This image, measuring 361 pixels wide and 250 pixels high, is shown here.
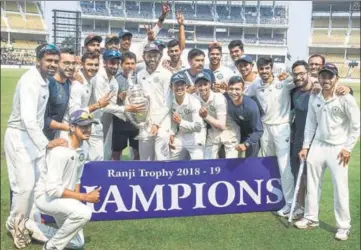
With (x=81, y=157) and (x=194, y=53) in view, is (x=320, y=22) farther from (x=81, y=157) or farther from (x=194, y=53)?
(x=81, y=157)

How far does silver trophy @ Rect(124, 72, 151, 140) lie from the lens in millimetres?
3832

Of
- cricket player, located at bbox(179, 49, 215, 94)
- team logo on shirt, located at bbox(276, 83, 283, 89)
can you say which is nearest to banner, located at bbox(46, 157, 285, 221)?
team logo on shirt, located at bbox(276, 83, 283, 89)

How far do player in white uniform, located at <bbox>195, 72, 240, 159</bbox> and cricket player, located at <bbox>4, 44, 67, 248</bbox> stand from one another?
1265 millimetres

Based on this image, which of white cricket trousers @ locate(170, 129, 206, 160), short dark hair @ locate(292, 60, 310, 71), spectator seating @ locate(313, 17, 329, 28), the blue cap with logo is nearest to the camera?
the blue cap with logo

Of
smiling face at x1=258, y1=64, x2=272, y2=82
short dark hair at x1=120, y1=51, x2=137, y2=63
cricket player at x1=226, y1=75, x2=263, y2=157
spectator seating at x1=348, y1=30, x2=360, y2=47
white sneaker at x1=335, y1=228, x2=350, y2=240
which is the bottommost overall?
white sneaker at x1=335, y1=228, x2=350, y2=240

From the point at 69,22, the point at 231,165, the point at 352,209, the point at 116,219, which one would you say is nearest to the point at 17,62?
the point at 69,22

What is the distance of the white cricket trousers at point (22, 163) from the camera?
3.28 meters

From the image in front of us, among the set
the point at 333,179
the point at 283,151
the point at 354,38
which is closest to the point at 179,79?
the point at 283,151

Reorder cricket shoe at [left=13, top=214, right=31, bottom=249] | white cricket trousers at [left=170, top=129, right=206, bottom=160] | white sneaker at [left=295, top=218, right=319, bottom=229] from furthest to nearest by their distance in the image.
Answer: white cricket trousers at [left=170, top=129, right=206, bottom=160]
white sneaker at [left=295, top=218, right=319, bottom=229]
cricket shoe at [left=13, top=214, right=31, bottom=249]

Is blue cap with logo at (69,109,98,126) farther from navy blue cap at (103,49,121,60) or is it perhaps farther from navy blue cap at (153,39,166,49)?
navy blue cap at (153,39,166,49)

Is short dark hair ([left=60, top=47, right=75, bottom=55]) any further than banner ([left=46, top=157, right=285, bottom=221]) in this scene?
No

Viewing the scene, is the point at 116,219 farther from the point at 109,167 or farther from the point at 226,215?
the point at 226,215

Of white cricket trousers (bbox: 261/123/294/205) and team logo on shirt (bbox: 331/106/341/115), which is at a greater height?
team logo on shirt (bbox: 331/106/341/115)

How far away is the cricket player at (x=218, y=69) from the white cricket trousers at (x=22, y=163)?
1.69m
